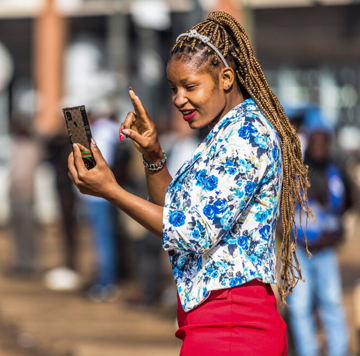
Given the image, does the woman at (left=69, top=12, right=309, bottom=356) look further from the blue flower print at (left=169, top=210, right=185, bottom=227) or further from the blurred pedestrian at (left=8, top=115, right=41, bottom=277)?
the blurred pedestrian at (left=8, top=115, right=41, bottom=277)

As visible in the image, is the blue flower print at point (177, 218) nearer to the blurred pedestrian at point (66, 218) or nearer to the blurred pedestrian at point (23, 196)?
the blurred pedestrian at point (66, 218)

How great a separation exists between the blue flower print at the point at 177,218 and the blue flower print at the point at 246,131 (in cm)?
31

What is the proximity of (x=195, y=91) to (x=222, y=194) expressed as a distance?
14.8 inches

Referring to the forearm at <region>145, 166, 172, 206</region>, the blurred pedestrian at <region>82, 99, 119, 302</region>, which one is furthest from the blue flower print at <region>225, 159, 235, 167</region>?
the blurred pedestrian at <region>82, 99, 119, 302</region>

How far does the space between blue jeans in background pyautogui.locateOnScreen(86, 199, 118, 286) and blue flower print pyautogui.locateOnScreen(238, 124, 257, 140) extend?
5.71 meters

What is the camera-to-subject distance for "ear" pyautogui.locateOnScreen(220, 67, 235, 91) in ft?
7.55

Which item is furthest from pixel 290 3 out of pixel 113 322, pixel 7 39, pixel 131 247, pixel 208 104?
pixel 208 104

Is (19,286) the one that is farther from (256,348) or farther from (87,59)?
(87,59)

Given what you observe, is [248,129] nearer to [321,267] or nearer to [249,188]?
[249,188]

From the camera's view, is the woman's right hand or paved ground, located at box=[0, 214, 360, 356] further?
paved ground, located at box=[0, 214, 360, 356]

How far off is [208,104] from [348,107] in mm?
15564

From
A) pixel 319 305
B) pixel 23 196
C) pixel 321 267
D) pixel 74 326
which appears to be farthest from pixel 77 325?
pixel 23 196

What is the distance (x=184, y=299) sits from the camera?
2.26 m

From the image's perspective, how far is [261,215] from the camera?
2.24 metres
